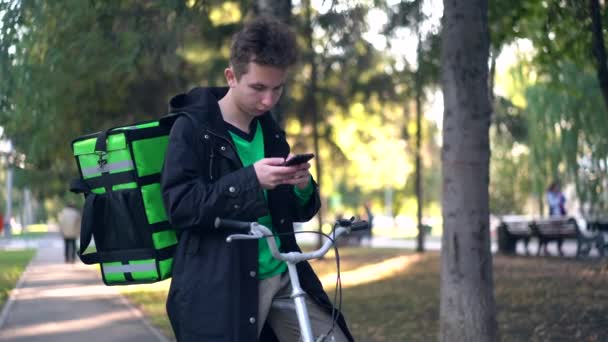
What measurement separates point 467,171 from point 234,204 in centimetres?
452

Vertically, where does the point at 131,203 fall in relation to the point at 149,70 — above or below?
below

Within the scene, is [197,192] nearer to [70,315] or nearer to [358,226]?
[358,226]

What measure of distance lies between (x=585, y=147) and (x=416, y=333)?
19.9 meters

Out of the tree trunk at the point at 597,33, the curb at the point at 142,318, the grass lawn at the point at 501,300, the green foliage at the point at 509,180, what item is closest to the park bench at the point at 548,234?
the grass lawn at the point at 501,300

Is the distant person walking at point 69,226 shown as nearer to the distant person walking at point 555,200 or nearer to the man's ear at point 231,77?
the distant person walking at point 555,200

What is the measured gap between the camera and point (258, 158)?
333 cm

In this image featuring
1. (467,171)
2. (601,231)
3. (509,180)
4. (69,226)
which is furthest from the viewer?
(509,180)

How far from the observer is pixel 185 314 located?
307 cm

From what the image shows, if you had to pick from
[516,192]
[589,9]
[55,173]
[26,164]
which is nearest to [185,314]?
[589,9]

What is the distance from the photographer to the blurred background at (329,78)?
406 inches

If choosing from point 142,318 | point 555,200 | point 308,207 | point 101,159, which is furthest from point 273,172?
point 555,200

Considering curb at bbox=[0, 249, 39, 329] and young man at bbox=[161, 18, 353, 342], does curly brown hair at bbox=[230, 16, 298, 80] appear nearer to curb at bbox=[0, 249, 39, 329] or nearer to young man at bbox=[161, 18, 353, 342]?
young man at bbox=[161, 18, 353, 342]

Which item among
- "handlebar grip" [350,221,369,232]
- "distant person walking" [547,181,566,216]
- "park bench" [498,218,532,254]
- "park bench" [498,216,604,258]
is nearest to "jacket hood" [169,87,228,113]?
"handlebar grip" [350,221,369,232]

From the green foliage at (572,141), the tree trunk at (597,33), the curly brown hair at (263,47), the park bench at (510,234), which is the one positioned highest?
the tree trunk at (597,33)
